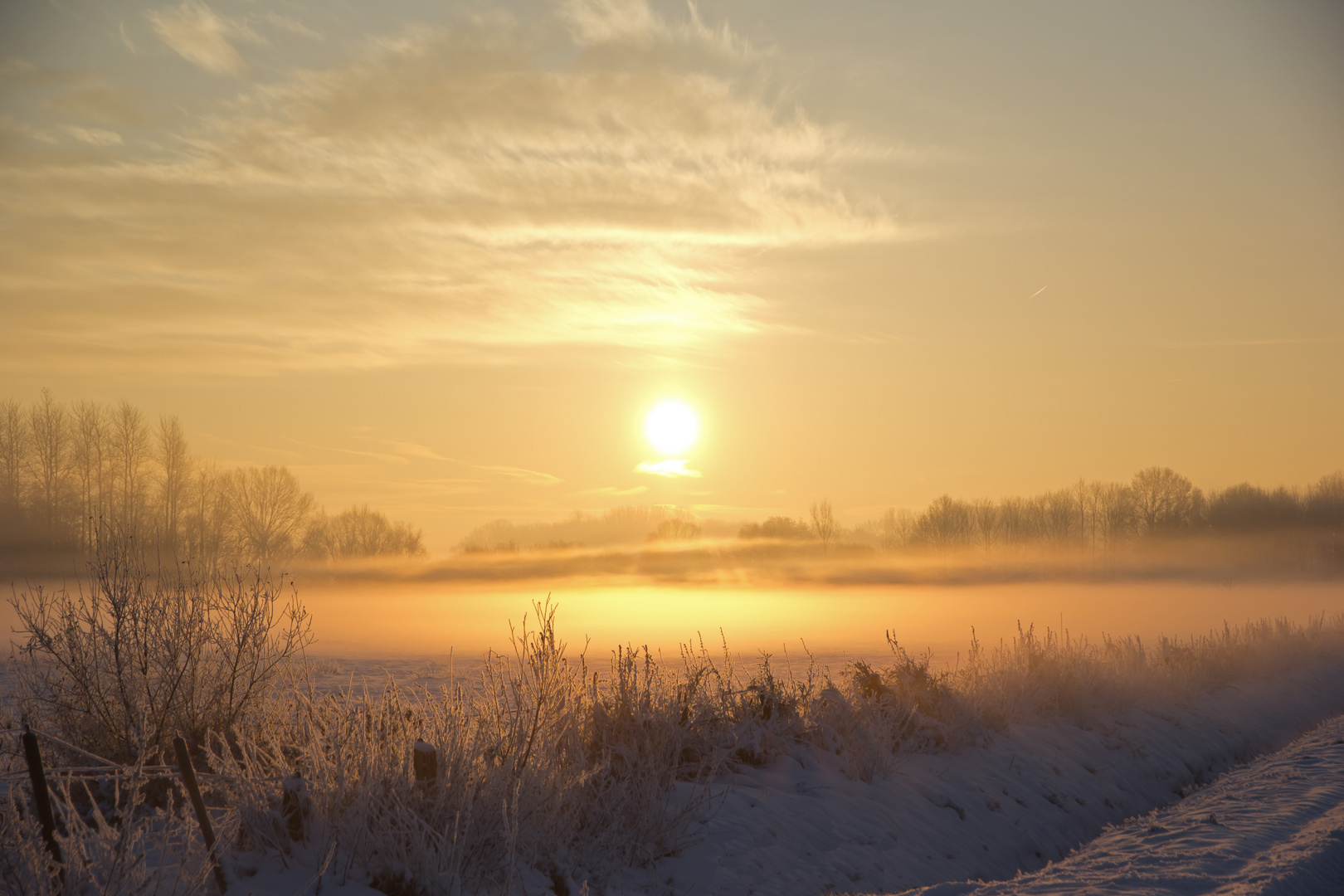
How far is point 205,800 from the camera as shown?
25.7ft

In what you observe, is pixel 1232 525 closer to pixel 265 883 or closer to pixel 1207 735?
pixel 1207 735

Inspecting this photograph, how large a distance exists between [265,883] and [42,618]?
5.56m

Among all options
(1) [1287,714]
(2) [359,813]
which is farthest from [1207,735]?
(2) [359,813]

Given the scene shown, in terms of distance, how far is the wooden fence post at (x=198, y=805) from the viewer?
5.62 metres

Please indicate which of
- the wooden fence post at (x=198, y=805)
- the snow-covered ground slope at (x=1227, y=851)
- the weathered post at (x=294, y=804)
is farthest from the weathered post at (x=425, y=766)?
the snow-covered ground slope at (x=1227, y=851)

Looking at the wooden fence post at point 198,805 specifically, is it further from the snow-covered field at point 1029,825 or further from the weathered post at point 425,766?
the weathered post at point 425,766

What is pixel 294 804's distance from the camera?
6855mm

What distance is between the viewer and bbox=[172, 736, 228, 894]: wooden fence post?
5.62 metres

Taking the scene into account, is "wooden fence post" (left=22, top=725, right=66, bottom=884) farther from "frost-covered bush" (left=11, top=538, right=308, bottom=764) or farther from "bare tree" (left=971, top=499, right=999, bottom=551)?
"bare tree" (left=971, top=499, right=999, bottom=551)

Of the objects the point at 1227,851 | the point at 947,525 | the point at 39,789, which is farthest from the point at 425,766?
the point at 947,525

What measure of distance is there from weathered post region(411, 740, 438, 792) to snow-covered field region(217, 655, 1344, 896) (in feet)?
2.83

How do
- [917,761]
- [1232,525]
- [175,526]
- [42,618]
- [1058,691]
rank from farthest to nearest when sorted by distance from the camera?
[1232,525]
[175,526]
[1058,691]
[917,761]
[42,618]

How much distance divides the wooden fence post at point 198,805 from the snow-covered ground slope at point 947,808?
3460 mm

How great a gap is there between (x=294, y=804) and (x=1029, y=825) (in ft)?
32.1
